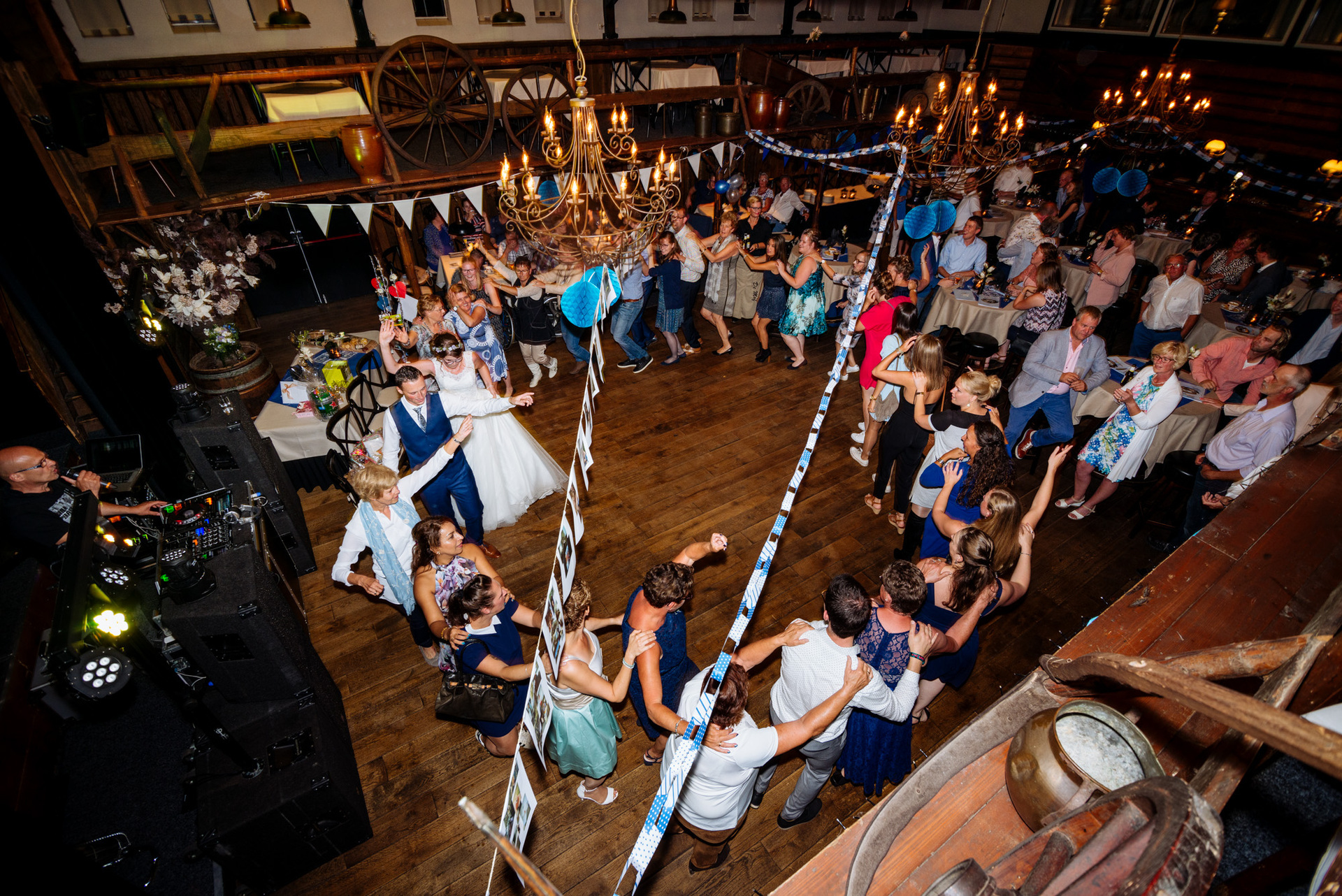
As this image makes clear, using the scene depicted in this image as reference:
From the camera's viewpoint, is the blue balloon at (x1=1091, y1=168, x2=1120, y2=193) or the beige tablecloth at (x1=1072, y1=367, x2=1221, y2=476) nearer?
the beige tablecloth at (x1=1072, y1=367, x2=1221, y2=476)

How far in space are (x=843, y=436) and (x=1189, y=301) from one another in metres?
3.35

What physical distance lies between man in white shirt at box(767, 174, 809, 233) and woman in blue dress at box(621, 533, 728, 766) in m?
6.40

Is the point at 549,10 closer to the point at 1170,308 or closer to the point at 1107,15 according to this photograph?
the point at 1170,308

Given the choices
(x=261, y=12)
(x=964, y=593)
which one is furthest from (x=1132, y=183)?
(x=261, y=12)

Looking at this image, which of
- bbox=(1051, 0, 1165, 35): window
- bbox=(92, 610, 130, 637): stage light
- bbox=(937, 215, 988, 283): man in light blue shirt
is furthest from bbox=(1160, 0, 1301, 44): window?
bbox=(92, 610, 130, 637): stage light

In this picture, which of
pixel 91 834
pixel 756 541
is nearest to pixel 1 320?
pixel 91 834

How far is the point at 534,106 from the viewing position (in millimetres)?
7637

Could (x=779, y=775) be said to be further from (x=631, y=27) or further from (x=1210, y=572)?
(x=631, y=27)

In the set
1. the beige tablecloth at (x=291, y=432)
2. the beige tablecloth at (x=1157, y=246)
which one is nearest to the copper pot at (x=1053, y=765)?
the beige tablecloth at (x=291, y=432)

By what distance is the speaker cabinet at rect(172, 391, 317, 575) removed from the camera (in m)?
3.39

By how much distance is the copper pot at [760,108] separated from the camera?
7.53 metres

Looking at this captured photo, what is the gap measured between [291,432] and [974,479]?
4.64 meters

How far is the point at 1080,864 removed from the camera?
0.69m

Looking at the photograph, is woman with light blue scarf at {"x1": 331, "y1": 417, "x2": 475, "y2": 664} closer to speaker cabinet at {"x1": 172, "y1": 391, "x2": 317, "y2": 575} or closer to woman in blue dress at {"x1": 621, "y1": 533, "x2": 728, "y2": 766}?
speaker cabinet at {"x1": 172, "y1": 391, "x2": 317, "y2": 575}
